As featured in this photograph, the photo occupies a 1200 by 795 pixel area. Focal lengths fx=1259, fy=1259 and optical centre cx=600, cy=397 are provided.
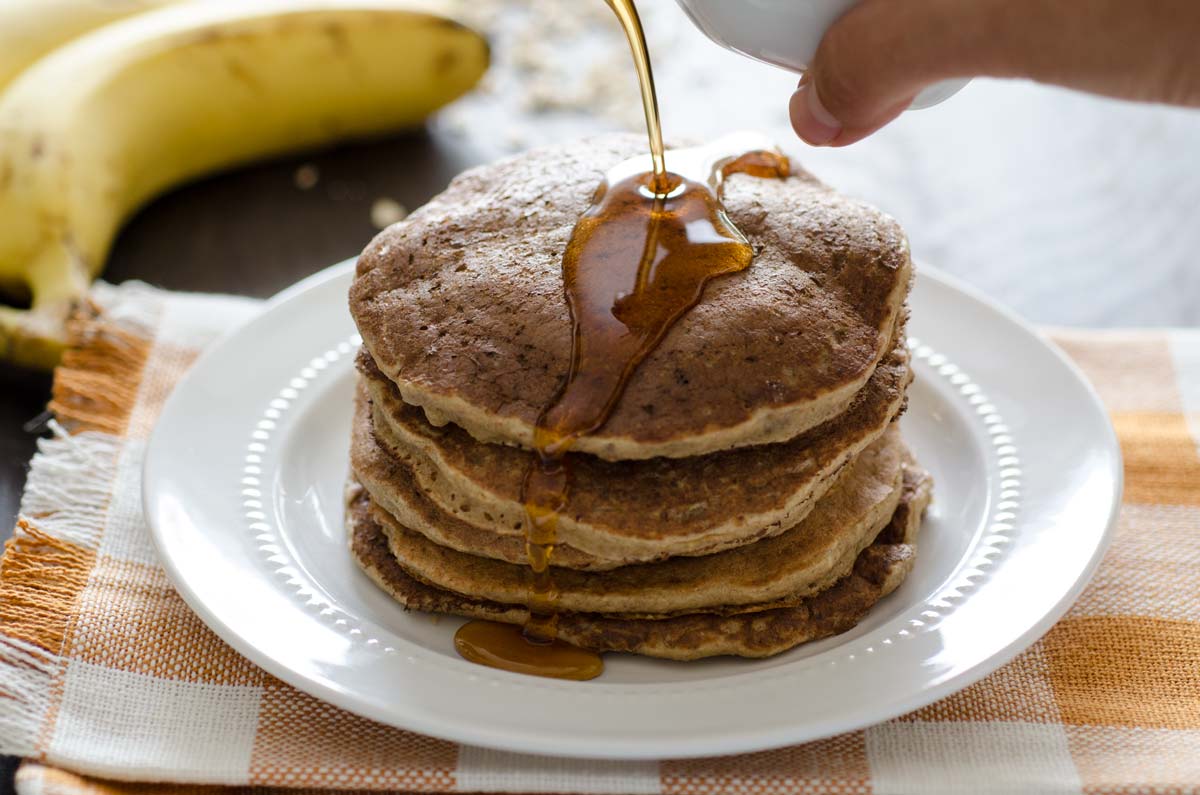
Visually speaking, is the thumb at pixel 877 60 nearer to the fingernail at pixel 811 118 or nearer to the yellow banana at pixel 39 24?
the fingernail at pixel 811 118

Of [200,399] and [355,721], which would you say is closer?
[355,721]

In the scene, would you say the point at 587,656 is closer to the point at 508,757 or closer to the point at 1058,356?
the point at 508,757

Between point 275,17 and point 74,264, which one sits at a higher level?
point 275,17

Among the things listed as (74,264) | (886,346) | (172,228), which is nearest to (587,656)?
(886,346)

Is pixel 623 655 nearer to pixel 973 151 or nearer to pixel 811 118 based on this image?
pixel 811 118


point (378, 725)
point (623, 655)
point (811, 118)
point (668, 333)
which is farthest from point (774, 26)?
point (378, 725)
